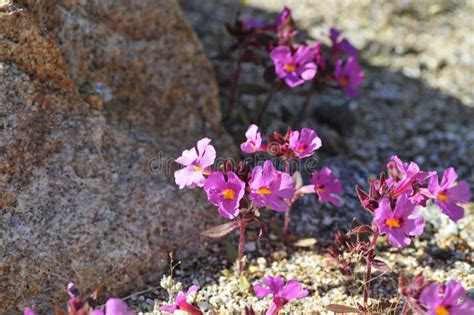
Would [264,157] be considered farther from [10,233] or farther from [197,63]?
[10,233]

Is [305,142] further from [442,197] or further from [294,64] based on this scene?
[294,64]

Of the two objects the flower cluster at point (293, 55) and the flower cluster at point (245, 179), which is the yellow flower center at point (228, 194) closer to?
the flower cluster at point (245, 179)

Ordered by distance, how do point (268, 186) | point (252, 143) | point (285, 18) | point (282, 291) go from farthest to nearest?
point (285, 18) < point (252, 143) < point (268, 186) < point (282, 291)

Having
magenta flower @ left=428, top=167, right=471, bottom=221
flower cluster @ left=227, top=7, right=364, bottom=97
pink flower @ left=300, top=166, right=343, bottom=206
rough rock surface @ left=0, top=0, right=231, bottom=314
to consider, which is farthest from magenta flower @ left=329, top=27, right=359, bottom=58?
magenta flower @ left=428, top=167, right=471, bottom=221

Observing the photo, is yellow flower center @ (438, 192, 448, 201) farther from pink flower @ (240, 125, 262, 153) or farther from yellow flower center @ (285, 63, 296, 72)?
yellow flower center @ (285, 63, 296, 72)

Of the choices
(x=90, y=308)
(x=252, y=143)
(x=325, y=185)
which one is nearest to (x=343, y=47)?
(x=325, y=185)
